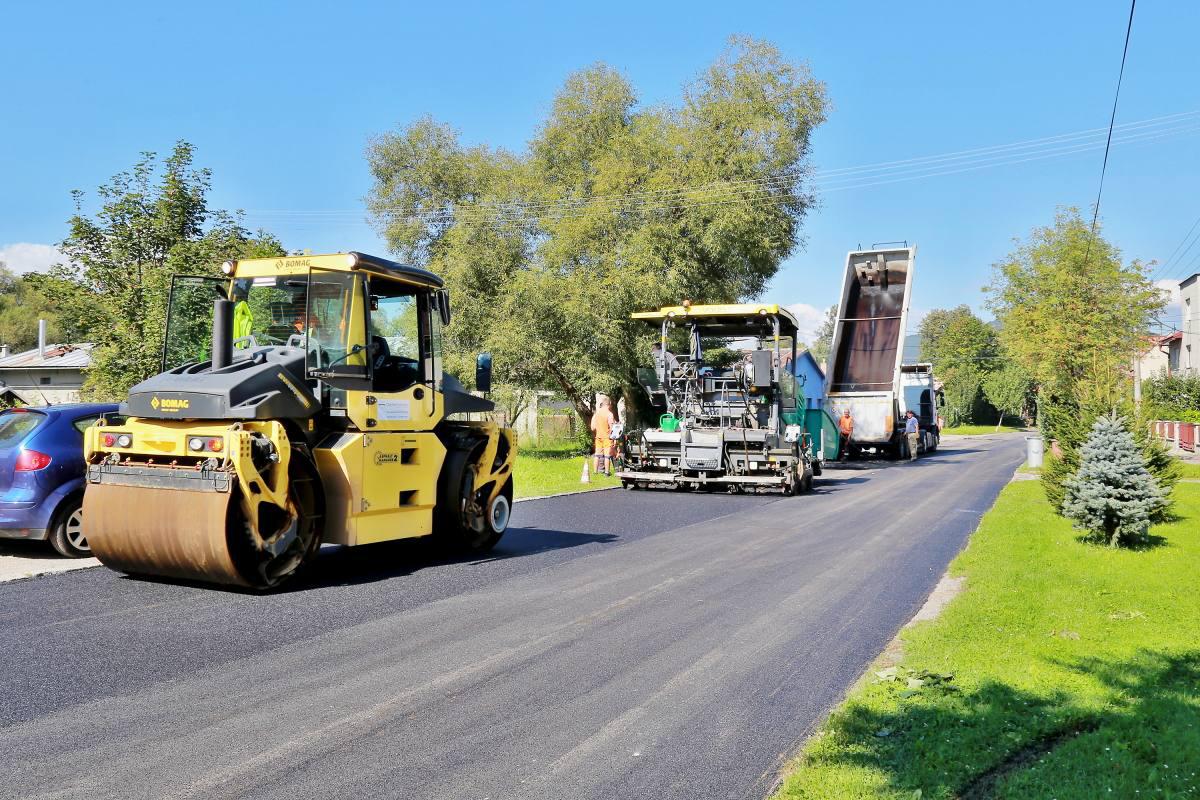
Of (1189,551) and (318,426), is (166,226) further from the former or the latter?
(1189,551)

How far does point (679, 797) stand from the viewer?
153 inches

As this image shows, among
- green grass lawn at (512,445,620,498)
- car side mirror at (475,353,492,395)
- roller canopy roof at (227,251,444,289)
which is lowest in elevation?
green grass lawn at (512,445,620,498)

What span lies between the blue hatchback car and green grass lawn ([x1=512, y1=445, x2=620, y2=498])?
694cm

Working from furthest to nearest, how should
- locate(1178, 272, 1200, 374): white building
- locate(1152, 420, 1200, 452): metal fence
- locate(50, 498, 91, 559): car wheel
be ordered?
locate(1178, 272, 1200, 374): white building < locate(1152, 420, 1200, 452): metal fence < locate(50, 498, 91, 559): car wheel

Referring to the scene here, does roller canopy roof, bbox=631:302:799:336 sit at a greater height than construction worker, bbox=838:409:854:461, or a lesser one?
greater

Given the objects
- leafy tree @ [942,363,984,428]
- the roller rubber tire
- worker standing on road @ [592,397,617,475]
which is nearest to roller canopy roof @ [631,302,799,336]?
worker standing on road @ [592,397,617,475]

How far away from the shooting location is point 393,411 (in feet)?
28.5

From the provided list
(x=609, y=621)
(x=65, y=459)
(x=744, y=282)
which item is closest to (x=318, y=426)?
(x=65, y=459)

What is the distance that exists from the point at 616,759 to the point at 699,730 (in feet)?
1.87

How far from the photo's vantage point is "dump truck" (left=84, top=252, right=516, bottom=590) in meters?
7.36

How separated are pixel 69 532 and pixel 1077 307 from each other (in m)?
30.8

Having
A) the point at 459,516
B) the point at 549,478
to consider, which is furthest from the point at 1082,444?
the point at 549,478

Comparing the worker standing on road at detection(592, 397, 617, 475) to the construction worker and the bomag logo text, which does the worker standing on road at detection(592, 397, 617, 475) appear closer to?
the construction worker

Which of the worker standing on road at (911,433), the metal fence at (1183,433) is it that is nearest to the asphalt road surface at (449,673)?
the worker standing on road at (911,433)
